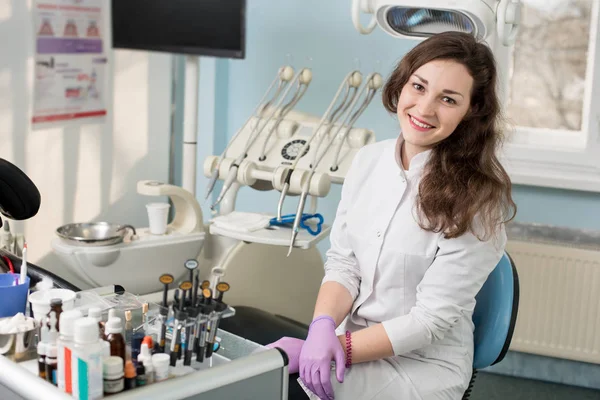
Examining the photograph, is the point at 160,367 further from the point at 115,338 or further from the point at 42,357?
the point at 42,357

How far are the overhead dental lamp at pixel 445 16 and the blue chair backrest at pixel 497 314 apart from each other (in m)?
0.60

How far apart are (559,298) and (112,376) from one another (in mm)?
2226

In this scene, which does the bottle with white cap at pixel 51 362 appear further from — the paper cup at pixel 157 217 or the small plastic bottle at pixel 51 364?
the paper cup at pixel 157 217

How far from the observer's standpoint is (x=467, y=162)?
5.96ft

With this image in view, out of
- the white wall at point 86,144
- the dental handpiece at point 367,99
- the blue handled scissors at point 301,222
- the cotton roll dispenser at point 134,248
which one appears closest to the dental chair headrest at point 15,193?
the cotton roll dispenser at point 134,248

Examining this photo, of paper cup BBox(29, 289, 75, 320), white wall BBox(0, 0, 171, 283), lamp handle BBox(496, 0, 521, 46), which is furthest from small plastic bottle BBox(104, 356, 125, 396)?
white wall BBox(0, 0, 171, 283)

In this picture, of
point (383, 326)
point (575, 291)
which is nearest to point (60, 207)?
point (383, 326)

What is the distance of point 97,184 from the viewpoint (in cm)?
327

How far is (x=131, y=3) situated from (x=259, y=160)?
0.75 meters

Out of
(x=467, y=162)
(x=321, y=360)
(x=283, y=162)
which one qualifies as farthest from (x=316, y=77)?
(x=321, y=360)

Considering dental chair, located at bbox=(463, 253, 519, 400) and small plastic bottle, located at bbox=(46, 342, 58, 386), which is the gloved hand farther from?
small plastic bottle, located at bbox=(46, 342, 58, 386)

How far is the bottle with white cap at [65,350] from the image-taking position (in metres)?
1.17

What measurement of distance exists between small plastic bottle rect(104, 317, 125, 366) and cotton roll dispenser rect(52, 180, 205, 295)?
1.34 meters

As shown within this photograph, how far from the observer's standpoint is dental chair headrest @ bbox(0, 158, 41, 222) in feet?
4.98
